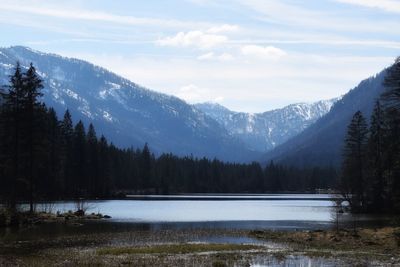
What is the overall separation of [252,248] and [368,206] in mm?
56338

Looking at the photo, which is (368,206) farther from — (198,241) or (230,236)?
(198,241)

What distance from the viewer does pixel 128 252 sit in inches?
1578

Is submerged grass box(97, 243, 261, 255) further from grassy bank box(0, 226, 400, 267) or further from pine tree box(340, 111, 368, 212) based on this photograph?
pine tree box(340, 111, 368, 212)

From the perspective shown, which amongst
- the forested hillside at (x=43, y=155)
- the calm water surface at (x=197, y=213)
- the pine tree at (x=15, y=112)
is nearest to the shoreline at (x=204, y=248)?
the forested hillside at (x=43, y=155)

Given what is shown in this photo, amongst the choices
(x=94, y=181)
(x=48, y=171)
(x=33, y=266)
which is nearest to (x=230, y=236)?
(x=33, y=266)

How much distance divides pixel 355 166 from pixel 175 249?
66.4 meters

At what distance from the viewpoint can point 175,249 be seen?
41.8 metres

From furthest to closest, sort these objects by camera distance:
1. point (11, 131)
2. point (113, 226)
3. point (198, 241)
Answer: point (11, 131)
point (113, 226)
point (198, 241)

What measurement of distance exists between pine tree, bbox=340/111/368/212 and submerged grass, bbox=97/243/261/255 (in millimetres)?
58801

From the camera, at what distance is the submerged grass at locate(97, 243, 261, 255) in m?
40.2

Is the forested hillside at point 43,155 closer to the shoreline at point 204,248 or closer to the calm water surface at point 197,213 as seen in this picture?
the calm water surface at point 197,213

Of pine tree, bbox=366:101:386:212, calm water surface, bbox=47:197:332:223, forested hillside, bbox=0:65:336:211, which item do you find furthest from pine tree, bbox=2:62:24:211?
pine tree, bbox=366:101:386:212

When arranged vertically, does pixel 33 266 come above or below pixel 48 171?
below

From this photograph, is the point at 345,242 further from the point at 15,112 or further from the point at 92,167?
the point at 92,167
